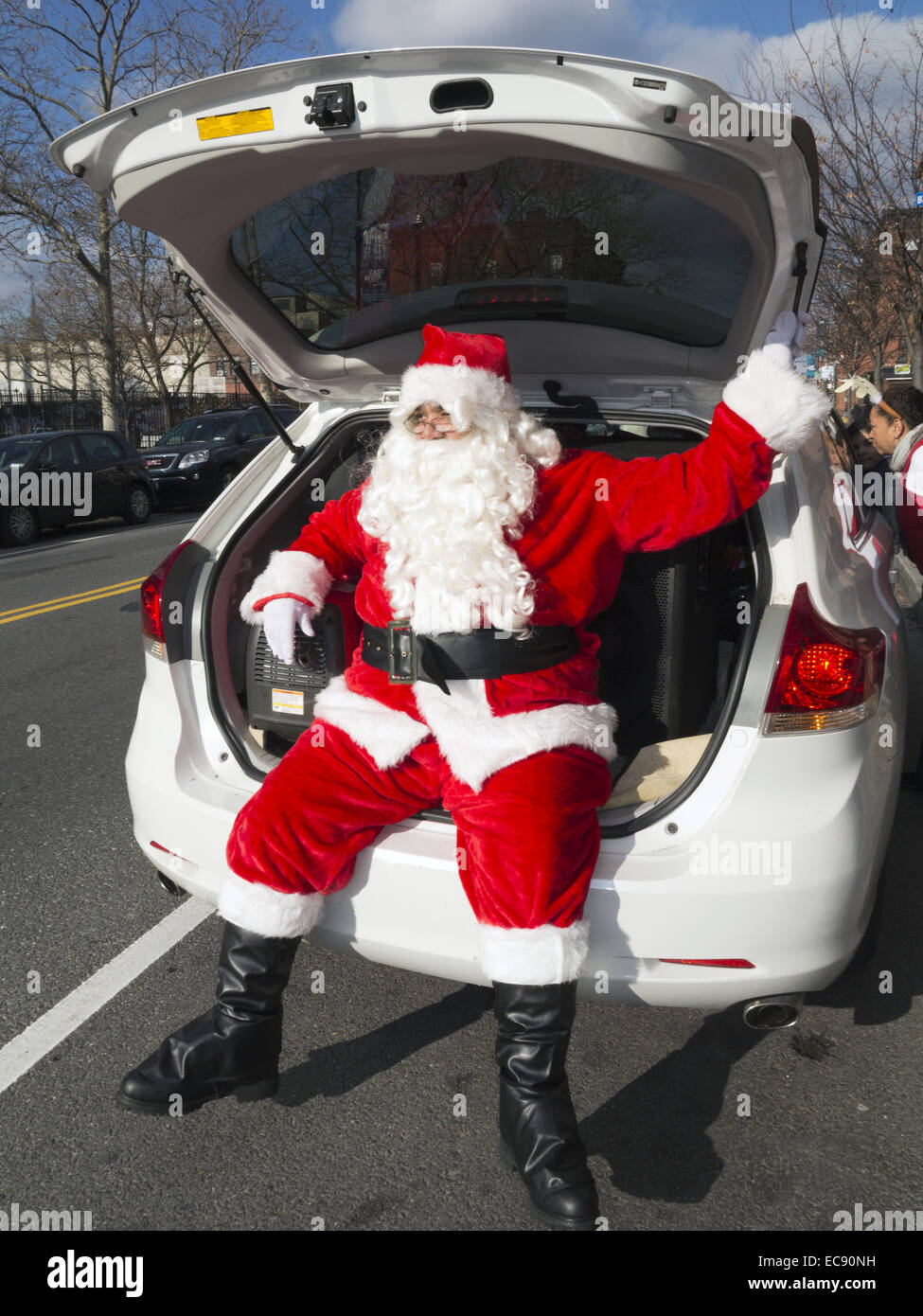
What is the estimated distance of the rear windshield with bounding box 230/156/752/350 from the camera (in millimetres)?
2494

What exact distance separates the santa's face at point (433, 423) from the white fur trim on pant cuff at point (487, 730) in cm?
63

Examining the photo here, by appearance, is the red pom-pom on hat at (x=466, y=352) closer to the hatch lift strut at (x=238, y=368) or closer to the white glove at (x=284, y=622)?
the hatch lift strut at (x=238, y=368)

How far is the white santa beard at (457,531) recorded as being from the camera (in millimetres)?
2367

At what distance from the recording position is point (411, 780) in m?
2.45

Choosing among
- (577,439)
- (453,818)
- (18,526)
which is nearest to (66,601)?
(18,526)

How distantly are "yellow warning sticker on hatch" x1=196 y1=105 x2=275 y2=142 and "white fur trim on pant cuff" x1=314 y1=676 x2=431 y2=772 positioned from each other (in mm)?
1313

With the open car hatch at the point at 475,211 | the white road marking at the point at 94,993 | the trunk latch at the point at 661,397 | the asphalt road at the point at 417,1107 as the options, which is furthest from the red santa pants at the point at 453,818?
the open car hatch at the point at 475,211

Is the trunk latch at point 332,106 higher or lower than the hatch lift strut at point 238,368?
higher

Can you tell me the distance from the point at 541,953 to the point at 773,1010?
1.86 feet

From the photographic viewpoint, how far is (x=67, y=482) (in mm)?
14469

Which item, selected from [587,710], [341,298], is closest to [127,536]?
[341,298]

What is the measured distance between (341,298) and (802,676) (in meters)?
1.77

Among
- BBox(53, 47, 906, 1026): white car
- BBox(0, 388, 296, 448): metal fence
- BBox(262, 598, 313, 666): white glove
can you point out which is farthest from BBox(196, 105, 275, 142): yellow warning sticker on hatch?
BBox(0, 388, 296, 448): metal fence

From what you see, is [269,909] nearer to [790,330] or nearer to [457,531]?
[457,531]
